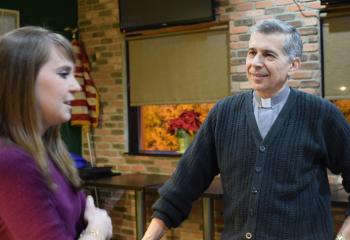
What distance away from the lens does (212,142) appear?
198cm

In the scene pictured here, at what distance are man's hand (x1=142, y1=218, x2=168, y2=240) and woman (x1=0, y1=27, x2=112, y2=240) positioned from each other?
0.52m

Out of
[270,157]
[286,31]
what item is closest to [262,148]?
[270,157]

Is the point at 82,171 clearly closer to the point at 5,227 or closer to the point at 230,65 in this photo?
the point at 230,65

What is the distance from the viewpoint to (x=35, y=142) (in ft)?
3.86

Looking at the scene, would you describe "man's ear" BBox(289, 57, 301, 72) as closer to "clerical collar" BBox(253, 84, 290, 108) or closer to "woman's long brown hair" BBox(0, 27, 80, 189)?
"clerical collar" BBox(253, 84, 290, 108)

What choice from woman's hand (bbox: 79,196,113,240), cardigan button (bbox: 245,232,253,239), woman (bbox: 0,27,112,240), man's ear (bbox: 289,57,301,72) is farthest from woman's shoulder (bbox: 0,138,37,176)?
man's ear (bbox: 289,57,301,72)

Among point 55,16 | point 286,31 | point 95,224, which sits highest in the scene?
point 55,16

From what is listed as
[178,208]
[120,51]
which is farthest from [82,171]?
[178,208]

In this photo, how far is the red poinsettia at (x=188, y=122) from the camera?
442 centimetres

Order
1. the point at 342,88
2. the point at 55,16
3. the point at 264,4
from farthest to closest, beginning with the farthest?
1. the point at 55,16
2. the point at 264,4
3. the point at 342,88

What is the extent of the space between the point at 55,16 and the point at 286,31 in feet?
11.8

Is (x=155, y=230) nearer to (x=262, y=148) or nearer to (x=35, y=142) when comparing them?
(x=262, y=148)

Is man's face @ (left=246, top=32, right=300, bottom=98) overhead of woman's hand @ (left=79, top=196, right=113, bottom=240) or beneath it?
overhead

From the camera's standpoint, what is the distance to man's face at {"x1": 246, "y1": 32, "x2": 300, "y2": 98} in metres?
1.86
